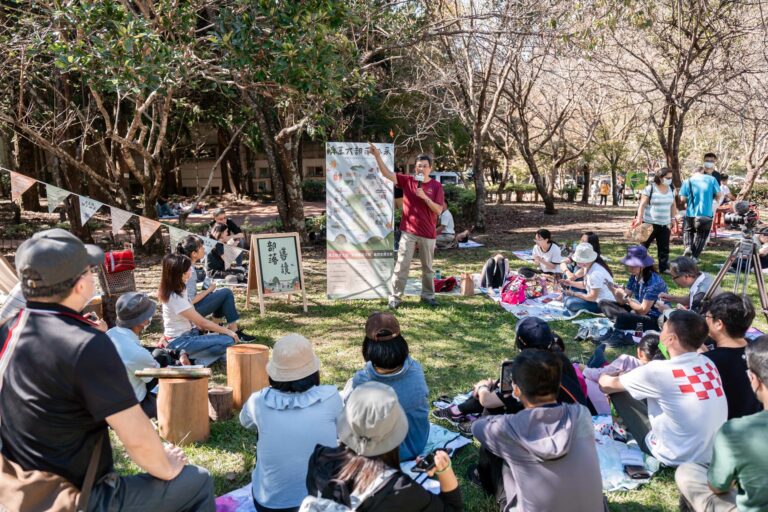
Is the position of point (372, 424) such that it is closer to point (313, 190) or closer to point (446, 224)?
point (446, 224)

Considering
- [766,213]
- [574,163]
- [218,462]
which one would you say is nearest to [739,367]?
[218,462]

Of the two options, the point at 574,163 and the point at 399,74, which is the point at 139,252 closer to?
the point at 399,74

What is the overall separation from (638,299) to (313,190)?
19.4 metres

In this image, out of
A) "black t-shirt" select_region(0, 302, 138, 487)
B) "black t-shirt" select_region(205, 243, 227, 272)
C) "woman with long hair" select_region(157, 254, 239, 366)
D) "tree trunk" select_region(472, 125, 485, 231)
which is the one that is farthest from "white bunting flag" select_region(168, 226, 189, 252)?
"tree trunk" select_region(472, 125, 485, 231)

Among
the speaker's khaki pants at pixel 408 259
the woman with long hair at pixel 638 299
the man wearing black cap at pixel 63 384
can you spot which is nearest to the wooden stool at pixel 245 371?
the man wearing black cap at pixel 63 384

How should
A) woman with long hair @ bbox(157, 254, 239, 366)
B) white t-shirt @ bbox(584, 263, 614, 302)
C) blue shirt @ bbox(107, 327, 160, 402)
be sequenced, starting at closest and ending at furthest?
blue shirt @ bbox(107, 327, 160, 402), woman with long hair @ bbox(157, 254, 239, 366), white t-shirt @ bbox(584, 263, 614, 302)

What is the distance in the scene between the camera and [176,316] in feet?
17.2

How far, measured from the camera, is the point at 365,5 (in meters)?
8.88

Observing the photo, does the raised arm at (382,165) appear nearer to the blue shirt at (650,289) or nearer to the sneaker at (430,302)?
the sneaker at (430,302)

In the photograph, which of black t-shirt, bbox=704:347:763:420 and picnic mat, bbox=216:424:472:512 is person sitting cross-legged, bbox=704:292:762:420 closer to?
black t-shirt, bbox=704:347:763:420

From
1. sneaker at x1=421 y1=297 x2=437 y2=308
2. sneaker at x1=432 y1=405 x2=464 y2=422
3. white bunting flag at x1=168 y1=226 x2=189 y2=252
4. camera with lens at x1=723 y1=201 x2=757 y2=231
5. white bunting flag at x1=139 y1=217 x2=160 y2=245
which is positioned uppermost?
camera with lens at x1=723 y1=201 x2=757 y2=231

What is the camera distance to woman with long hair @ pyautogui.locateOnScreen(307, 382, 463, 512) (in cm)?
212

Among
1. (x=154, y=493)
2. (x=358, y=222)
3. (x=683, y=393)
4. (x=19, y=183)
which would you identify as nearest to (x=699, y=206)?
(x=358, y=222)

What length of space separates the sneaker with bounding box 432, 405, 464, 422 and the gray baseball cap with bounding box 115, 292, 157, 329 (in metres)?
2.27
